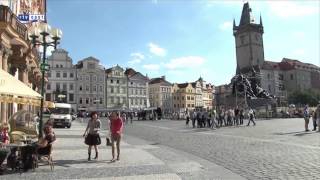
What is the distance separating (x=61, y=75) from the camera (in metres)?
116

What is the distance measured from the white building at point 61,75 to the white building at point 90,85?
2.15 meters

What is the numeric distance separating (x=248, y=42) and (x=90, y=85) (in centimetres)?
5628

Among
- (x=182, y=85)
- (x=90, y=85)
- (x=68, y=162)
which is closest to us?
(x=68, y=162)

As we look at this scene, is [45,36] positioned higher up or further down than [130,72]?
further down

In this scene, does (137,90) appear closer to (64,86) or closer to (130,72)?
(130,72)

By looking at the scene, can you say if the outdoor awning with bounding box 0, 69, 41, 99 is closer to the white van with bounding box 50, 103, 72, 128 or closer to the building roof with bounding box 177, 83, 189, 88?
the white van with bounding box 50, 103, 72, 128

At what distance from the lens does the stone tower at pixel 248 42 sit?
146m

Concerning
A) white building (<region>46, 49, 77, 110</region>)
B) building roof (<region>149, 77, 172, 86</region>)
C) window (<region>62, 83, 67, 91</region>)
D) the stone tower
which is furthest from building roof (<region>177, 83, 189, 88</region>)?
window (<region>62, 83, 67, 91</region>)

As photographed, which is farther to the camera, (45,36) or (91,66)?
(91,66)

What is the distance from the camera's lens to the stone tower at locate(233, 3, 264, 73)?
14625 cm

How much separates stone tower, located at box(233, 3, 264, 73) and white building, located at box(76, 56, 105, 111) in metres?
47.6

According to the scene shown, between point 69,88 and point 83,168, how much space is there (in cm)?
10872

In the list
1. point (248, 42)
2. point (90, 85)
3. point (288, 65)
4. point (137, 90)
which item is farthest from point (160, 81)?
point (288, 65)

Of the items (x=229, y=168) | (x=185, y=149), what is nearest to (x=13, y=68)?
(x=185, y=149)
